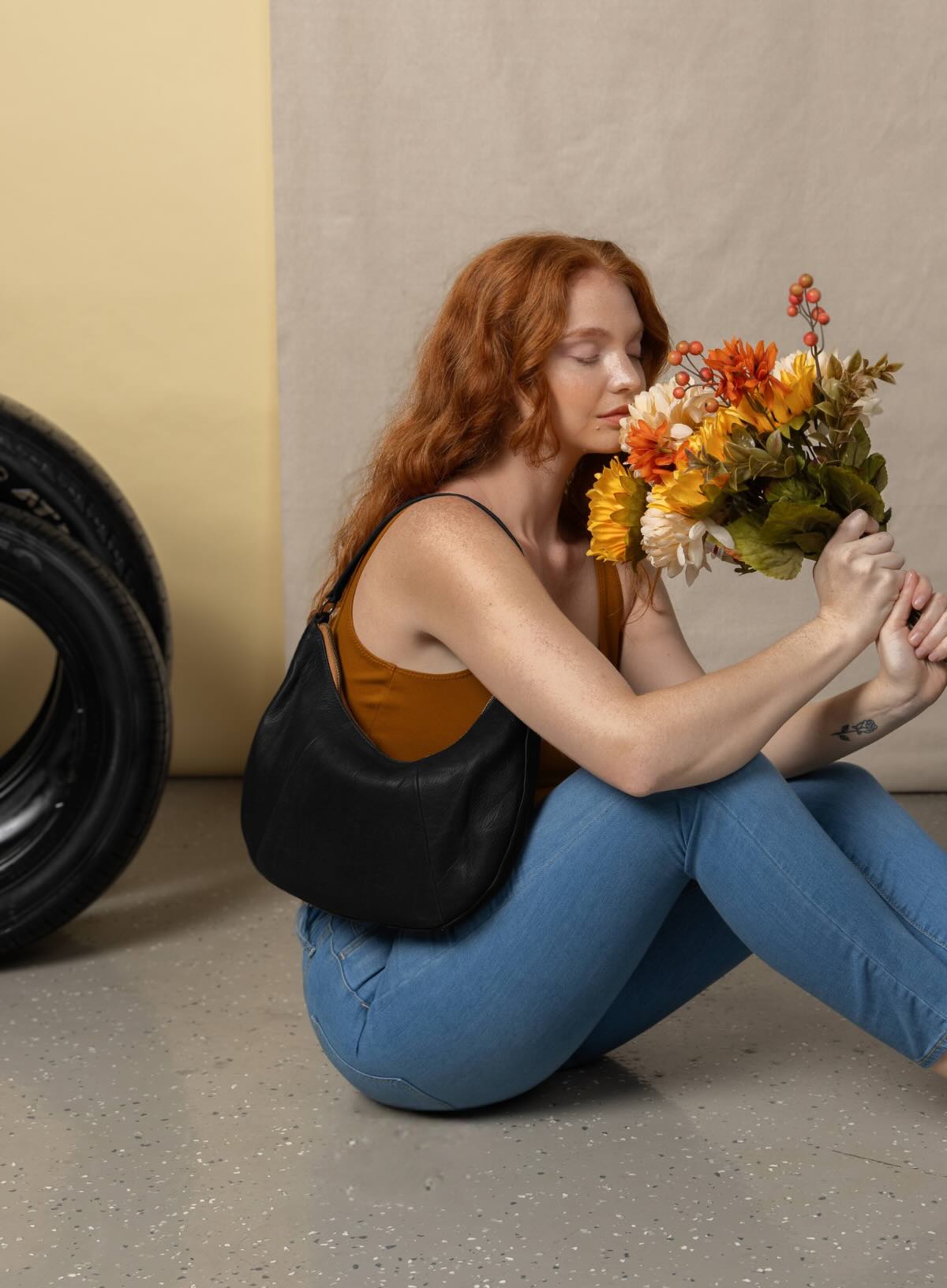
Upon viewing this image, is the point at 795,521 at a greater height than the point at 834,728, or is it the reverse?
the point at 795,521

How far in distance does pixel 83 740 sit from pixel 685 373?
1.36 metres

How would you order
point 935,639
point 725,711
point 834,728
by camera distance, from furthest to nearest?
point 834,728 → point 935,639 → point 725,711

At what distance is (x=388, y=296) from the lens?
3.46 m

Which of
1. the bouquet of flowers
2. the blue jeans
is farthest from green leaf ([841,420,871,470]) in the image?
the blue jeans

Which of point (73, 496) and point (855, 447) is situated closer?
point (855, 447)

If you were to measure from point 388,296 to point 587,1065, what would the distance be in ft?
6.62

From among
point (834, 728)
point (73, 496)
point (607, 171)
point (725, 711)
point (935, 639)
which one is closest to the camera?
point (725, 711)

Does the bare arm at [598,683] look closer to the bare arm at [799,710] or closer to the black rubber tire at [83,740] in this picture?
the bare arm at [799,710]

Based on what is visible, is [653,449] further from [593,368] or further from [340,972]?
[340,972]

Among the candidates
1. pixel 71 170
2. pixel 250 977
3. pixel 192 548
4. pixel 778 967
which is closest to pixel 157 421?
pixel 192 548

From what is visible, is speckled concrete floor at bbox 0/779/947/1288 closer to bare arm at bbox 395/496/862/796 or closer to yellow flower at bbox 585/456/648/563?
bare arm at bbox 395/496/862/796

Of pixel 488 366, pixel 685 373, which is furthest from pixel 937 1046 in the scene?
pixel 488 366

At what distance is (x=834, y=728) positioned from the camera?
1.89 meters

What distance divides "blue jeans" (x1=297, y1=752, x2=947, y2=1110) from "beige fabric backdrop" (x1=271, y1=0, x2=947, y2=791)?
186cm
